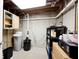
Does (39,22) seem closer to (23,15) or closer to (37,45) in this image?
(23,15)

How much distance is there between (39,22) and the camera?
558 centimetres

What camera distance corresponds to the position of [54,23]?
17.7ft

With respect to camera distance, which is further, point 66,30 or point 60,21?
point 60,21

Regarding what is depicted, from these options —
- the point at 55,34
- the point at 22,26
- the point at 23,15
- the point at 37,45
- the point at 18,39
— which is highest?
the point at 23,15

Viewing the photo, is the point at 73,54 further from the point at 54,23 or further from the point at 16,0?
the point at 54,23

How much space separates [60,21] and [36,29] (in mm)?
1669

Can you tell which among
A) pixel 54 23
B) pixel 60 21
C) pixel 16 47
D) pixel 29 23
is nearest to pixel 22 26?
pixel 29 23

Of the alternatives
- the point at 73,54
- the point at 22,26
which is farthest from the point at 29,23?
the point at 73,54

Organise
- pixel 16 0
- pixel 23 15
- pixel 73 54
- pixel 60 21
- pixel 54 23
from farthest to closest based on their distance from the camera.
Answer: pixel 23 15 < pixel 54 23 < pixel 60 21 < pixel 16 0 < pixel 73 54

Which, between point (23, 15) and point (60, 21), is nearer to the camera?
point (60, 21)

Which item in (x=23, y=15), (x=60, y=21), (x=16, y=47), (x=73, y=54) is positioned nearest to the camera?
(x=73, y=54)

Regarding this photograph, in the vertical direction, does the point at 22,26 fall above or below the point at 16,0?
below

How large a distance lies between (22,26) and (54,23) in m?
2.20

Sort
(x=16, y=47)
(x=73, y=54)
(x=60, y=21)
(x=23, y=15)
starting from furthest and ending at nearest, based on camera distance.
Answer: (x=23, y=15), (x=60, y=21), (x=16, y=47), (x=73, y=54)
